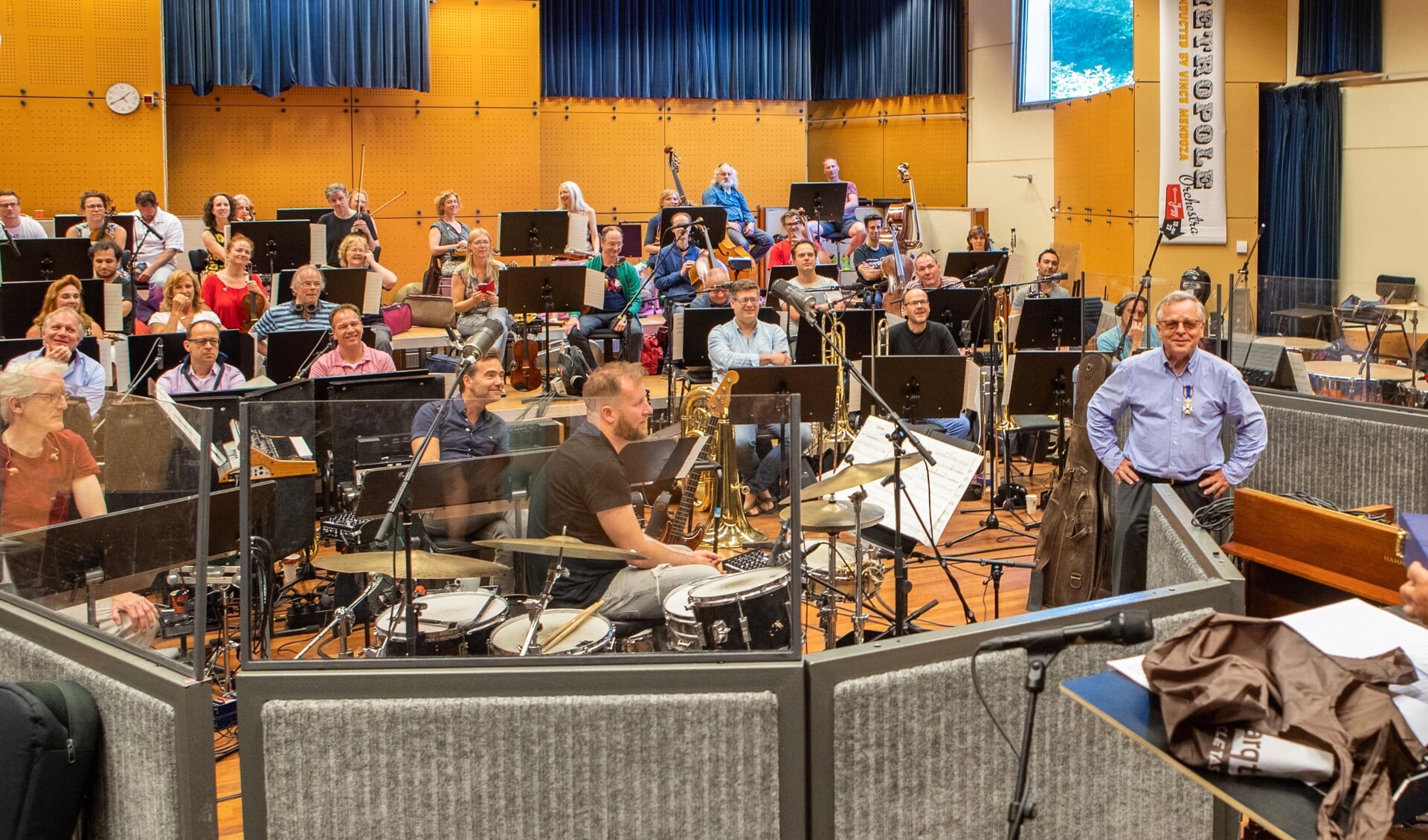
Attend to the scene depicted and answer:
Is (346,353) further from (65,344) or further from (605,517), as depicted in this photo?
(605,517)

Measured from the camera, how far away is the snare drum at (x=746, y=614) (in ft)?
9.62

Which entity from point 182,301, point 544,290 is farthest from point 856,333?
point 182,301

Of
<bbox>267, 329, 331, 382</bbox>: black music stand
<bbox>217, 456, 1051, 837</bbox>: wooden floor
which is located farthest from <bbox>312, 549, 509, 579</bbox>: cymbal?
<bbox>267, 329, 331, 382</bbox>: black music stand

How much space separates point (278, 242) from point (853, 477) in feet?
22.4

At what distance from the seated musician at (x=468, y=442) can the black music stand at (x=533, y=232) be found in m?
6.89

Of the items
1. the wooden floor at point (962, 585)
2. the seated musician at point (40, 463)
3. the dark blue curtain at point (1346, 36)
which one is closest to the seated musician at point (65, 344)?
the wooden floor at point (962, 585)

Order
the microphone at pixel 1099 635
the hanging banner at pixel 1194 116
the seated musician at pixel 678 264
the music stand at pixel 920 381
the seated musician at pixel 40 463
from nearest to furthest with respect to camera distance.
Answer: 1. the microphone at pixel 1099 635
2. the seated musician at pixel 40 463
3. the music stand at pixel 920 381
4. the seated musician at pixel 678 264
5. the hanging banner at pixel 1194 116

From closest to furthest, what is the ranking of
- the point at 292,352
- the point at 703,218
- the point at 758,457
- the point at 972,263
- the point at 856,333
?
1. the point at 758,457
2. the point at 292,352
3. the point at 856,333
4. the point at 972,263
5. the point at 703,218

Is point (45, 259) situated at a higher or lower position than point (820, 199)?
lower

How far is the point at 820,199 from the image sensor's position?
1431 cm

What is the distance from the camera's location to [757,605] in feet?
9.90

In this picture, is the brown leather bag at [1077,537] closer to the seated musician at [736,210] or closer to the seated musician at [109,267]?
the seated musician at [109,267]

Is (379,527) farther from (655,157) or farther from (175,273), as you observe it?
(655,157)

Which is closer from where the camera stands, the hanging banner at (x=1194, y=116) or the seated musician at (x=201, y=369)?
the seated musician at (x=201, y=369)
